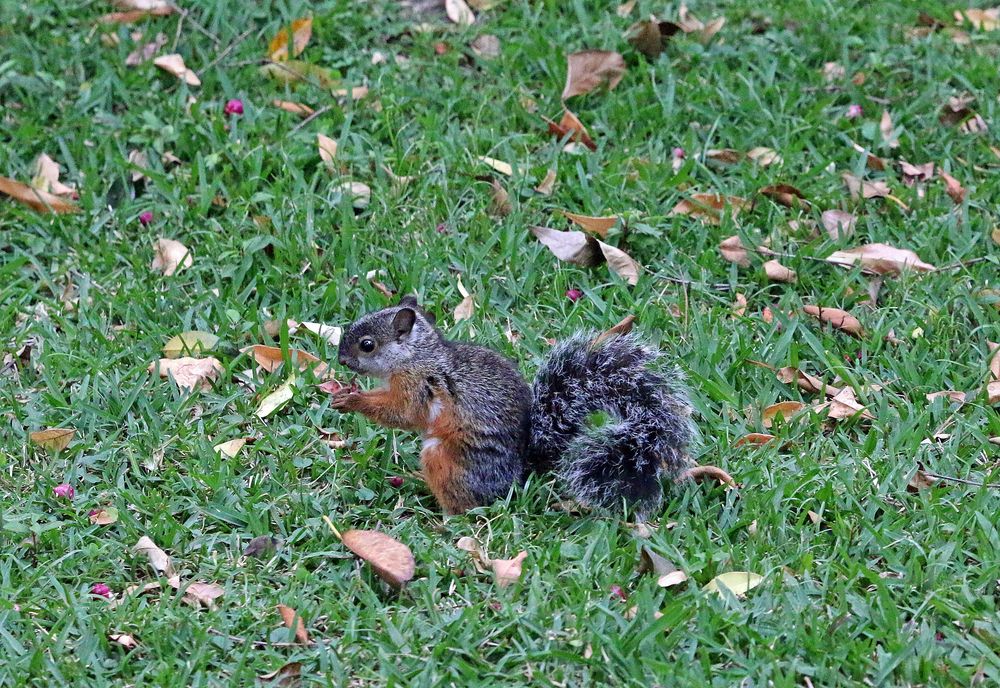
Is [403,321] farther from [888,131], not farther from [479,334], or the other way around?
[888,131]

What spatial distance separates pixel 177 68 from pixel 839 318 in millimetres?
3763

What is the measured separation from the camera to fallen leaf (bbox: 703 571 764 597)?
159 inches

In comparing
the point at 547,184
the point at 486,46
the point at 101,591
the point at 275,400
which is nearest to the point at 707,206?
the point at 547,184

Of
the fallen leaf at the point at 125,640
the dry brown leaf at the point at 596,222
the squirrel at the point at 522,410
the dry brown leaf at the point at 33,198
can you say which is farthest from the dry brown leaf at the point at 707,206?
the fallen leaf at the point at 125,640

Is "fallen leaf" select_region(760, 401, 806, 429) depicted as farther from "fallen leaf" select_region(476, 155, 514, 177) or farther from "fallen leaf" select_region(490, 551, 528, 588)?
"fallen leaf" select_region(476, 155, 514, 177)

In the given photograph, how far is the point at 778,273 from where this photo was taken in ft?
18.8

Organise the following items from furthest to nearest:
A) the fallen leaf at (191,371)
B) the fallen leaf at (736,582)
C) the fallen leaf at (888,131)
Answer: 1. the fallen leaf at (888,131)
2. the fallen leaf at (191,371)
3. the fallen leaf at (736,582)

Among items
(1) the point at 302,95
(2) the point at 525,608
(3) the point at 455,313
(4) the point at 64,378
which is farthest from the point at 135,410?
(1) the point at 302,95

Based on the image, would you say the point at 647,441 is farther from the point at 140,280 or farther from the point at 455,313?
the point at 140,280

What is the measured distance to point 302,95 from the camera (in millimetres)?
6785

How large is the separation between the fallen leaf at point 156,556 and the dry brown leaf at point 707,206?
3011 mm

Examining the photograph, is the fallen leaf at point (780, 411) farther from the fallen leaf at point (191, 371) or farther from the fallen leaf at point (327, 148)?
the fallen leaf at point (327, 148)

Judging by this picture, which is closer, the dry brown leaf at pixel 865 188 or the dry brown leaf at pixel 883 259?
the dry brown leaf at pixel 883 259

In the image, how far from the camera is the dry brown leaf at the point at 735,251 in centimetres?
585
